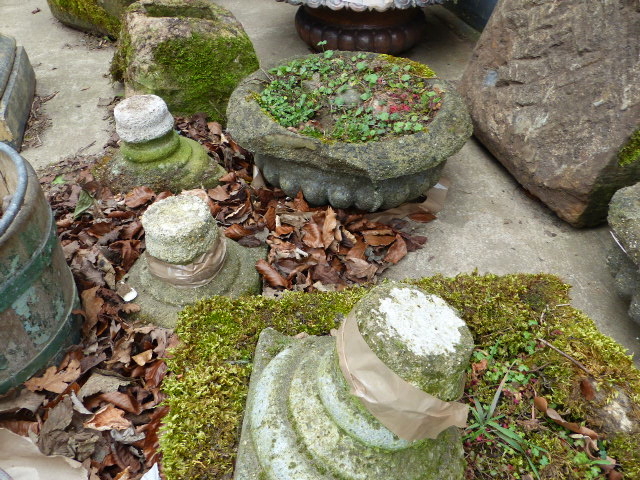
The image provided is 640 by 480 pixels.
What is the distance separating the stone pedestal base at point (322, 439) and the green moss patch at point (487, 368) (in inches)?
7.3

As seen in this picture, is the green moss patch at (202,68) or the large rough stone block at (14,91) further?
the large rough stone block at (14,91)

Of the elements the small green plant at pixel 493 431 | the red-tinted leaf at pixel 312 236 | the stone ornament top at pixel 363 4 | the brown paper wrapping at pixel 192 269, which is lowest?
the red-tinted leaf at pixel 312 236

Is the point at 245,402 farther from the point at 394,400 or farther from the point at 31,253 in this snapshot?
the point at 31,253

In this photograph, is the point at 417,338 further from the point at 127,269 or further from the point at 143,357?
the point at 127,269

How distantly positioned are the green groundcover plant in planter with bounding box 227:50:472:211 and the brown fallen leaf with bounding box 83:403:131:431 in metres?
1.63

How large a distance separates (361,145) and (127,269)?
5.32 feet

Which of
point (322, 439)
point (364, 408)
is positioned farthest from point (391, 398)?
point (322, 439)

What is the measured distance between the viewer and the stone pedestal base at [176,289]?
104 inches

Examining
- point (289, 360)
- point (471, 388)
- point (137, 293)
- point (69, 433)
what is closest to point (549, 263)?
point (471, 388)

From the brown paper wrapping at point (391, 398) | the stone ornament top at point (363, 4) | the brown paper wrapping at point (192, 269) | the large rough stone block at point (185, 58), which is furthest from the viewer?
the stone ornament top at point (363, 4)

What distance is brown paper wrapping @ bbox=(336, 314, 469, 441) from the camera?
1134 millimetres

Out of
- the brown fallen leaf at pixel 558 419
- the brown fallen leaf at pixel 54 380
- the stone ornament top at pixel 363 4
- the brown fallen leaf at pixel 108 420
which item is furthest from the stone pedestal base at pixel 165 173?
the brown fallen leaf at pixel 558 419

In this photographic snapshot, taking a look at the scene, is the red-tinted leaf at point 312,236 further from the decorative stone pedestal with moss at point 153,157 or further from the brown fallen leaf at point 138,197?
the brown fallen leaf at point 138,197

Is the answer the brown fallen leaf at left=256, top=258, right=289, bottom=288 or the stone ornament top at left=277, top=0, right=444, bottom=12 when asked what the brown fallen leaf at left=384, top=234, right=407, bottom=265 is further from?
the stone ornament top at left=277, top=0, right=444, bottom=12
